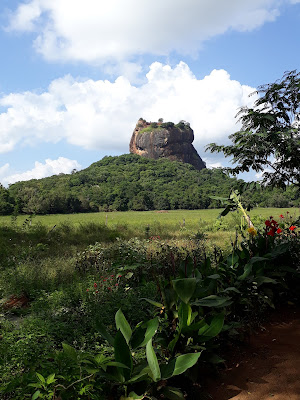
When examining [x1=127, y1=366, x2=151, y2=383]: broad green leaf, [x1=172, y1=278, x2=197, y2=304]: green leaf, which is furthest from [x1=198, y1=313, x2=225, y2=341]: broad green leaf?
[x1=127, y1=366, x2=151, y2=383]: broad green leaf

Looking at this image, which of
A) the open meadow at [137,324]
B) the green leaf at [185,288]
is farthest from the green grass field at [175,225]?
the green leaf at [185,288]

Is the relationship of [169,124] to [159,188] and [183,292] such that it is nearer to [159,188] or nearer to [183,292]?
[159,188]

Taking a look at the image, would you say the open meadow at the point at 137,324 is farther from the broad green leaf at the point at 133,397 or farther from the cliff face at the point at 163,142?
the cliff face at the point at 163,142

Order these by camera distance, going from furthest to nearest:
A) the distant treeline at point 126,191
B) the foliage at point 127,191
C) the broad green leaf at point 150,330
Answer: the foliage at point 127,191, the distant treeline at point 126,191, the broad green leaf at point 150,330

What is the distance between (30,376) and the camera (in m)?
1.96

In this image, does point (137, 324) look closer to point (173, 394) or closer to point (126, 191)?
point (173, 394)

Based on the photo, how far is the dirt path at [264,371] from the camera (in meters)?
2.09

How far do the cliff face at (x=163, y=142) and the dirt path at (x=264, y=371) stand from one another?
132254 millimetres

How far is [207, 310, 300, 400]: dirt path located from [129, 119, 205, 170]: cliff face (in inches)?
5207

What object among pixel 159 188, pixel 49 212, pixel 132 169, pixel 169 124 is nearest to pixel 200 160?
pixel 169 124

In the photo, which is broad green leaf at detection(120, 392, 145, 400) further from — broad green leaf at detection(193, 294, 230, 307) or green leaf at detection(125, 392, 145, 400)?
broad green leaf at detection(193, 294, 230, 307)

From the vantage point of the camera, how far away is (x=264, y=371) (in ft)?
7.64

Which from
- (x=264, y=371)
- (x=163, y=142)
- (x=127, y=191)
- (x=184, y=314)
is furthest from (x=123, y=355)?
(x=163, y=142)

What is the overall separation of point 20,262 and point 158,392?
21.3 feet
